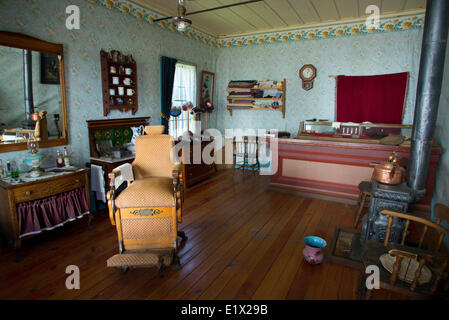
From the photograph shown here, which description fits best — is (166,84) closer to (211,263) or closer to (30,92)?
(30,92)

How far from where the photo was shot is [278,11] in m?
5.07

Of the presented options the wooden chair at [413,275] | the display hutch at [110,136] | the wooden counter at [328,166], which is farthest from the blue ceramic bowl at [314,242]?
the display hutch at [110,136]

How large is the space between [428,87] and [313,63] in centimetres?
368

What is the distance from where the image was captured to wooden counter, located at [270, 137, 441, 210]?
4.34 m

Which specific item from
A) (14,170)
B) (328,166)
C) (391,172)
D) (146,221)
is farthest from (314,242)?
(14,170)

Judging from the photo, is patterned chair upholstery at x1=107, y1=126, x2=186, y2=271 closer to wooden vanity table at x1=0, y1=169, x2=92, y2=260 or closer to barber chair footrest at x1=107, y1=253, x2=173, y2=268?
barber chair footrest at x1=107, y1=253, x2=173, y2=268

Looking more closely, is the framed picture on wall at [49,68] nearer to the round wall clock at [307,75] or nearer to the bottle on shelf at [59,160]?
the bottle on shelf at [59,160]

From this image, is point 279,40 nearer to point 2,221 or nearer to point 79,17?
point 79,17

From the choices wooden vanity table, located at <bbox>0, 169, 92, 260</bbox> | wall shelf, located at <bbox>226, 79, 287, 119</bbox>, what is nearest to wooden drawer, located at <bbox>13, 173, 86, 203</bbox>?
wooden vanity table, located at <bbox>0, 169, 92, 260</bbox>

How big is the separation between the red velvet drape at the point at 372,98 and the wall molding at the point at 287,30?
0.90 meters

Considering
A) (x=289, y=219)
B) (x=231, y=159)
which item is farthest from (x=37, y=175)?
(x=231, y=159)

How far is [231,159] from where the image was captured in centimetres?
696

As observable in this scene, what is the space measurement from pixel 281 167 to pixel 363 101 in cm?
226

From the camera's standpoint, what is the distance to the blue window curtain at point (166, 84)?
5234mm
